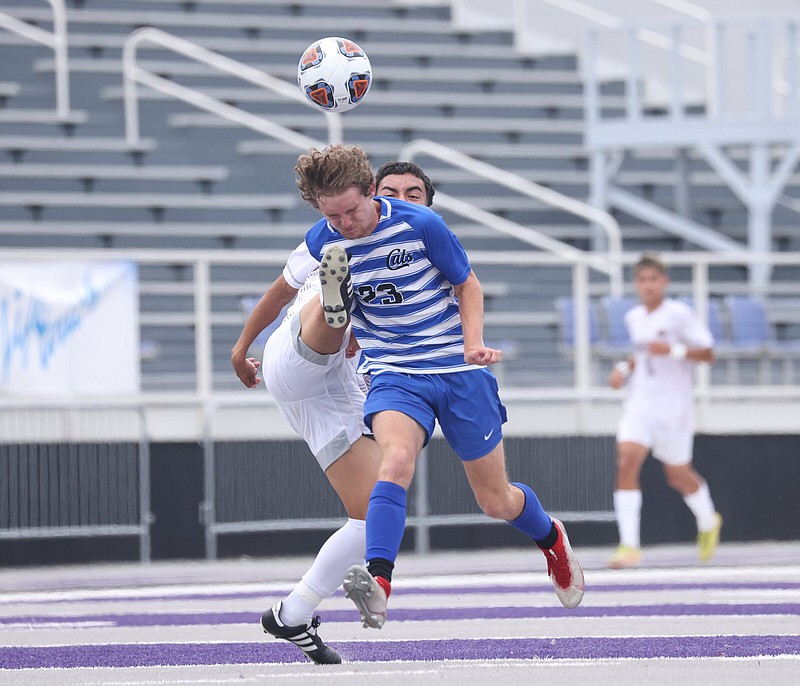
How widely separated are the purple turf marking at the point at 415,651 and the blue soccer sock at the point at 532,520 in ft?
1.40

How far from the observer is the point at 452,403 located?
6.88 m

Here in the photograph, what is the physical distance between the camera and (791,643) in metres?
6.93

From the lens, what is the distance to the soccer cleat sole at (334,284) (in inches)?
249

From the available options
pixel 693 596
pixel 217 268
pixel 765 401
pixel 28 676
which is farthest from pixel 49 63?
pixel 28 676

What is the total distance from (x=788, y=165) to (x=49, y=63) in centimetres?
814

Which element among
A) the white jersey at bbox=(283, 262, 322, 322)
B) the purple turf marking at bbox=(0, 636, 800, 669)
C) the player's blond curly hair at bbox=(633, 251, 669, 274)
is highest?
the player's blond curly hair at bbox=(633, 251, 669, 274)

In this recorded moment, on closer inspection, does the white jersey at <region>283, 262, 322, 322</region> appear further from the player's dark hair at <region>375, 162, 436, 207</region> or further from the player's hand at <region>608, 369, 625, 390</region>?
the player's hand at <region>608, 369, 625, 390</region>

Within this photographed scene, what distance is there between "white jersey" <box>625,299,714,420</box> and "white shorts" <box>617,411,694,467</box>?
48mm

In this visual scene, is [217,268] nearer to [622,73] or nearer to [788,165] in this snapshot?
[788,165]

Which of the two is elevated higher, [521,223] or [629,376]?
[521,223]

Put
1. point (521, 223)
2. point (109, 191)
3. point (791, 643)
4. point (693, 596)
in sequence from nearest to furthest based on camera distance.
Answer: point (791, 643) → point (693, 596) → point (109, 191) → point (521, 223)

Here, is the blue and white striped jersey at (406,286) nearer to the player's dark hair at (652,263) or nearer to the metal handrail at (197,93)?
the player's dark hair at (652,263)

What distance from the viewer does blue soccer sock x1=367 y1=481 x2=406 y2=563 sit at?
20.4 ft

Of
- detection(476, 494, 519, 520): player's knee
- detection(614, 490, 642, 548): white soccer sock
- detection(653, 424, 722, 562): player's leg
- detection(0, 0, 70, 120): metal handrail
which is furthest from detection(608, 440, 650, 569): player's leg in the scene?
detection(0, 0, 70, 120): metal handrail
